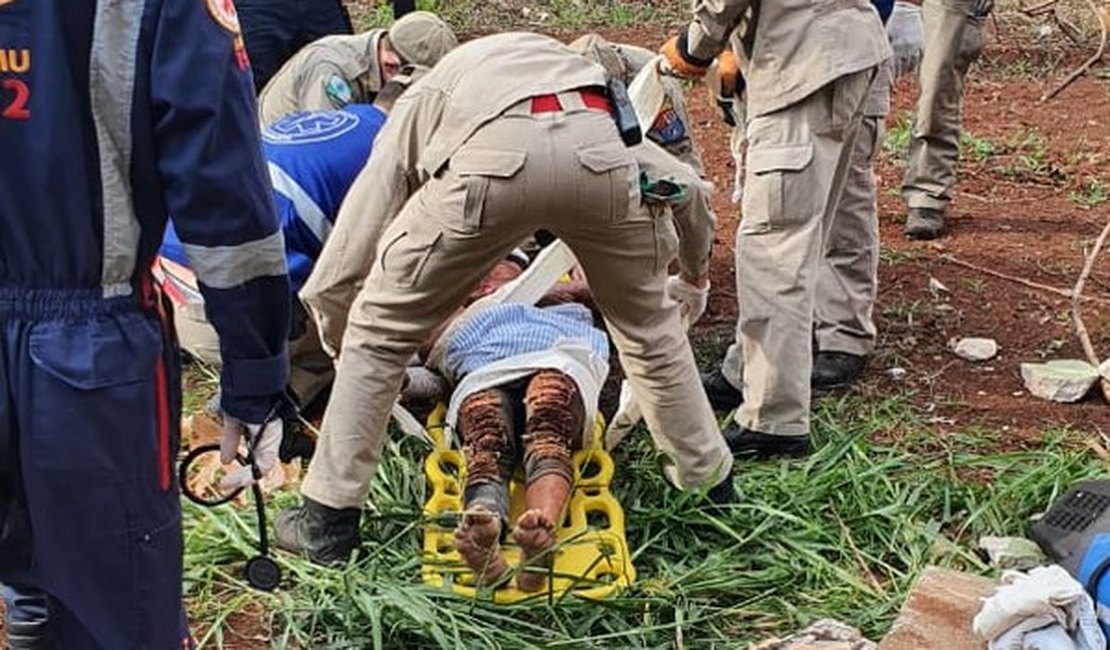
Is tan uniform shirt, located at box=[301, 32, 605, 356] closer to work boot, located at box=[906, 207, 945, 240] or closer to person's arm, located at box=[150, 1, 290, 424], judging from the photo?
person's arm, located at box=[150, 1, 290, 424]

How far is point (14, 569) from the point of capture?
274 centimetres

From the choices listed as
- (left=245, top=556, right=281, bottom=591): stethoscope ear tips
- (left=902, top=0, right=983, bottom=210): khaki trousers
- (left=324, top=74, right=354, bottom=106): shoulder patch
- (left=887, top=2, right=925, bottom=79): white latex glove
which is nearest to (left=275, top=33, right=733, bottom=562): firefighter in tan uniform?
(left=245, top=556, right=281, bottom=591): stethoscope ear tips

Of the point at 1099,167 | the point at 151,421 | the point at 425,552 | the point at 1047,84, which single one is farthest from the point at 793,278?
the point at 1047,84

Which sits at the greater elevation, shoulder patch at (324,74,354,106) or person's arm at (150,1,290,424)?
person's arm at (150,1,290,424)

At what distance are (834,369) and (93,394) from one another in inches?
122

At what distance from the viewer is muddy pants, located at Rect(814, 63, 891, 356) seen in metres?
5.11

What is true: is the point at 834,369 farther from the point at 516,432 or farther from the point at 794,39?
the point at 516,432

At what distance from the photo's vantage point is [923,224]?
6.54 m

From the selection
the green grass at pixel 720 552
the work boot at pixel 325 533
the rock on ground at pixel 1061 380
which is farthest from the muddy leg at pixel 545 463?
the rock on ground at pixel 1061 380

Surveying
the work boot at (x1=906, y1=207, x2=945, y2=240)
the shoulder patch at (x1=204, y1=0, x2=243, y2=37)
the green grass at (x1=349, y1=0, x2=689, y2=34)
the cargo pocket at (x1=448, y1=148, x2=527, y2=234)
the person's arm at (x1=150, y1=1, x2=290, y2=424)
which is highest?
the shoulder patch at (x1=204, y1=0, x2=243, y2=37)

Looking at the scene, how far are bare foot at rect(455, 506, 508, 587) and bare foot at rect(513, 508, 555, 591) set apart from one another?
0.05m

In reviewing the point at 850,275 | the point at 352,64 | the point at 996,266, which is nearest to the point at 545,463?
the point at 850,275

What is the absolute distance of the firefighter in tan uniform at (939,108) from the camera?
6418mm

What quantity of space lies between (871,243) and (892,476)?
1.09 m
